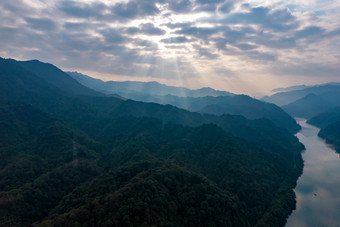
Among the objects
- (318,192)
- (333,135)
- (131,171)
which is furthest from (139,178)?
(333,135)

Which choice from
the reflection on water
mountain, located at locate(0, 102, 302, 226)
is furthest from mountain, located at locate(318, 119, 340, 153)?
mountain, located at locate(0, 102, 302, 226)

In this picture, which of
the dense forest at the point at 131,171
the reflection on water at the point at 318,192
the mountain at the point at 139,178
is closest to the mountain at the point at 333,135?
the reflection on water at the point at 318,192

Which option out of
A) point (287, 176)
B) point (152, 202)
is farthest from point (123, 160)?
point (287, 176)

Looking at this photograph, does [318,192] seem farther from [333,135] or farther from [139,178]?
[333,135]

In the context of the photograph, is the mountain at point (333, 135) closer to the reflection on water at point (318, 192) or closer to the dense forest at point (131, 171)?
the reflection on water at point (318, 192)

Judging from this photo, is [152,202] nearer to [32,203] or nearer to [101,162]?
[32,203]

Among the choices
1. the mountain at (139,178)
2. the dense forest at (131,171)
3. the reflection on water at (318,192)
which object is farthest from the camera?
the reflection on water at (318,192)

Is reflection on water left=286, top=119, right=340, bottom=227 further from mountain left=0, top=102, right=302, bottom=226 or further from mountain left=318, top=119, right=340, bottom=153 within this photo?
mountain left=318, top=119, right=340, bottom=153
